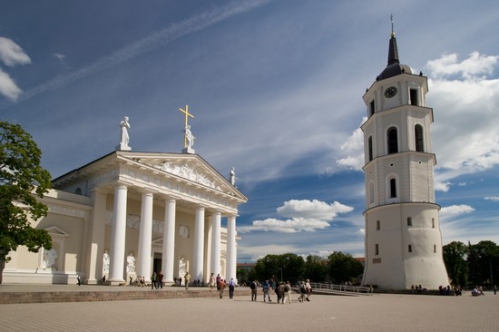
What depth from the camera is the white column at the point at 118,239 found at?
2808 centimetres

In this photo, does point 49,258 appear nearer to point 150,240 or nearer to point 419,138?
point 150,240

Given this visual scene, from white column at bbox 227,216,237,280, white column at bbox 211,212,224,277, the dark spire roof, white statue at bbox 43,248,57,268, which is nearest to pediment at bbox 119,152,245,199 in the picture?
white column at bbox 211,212,224,277

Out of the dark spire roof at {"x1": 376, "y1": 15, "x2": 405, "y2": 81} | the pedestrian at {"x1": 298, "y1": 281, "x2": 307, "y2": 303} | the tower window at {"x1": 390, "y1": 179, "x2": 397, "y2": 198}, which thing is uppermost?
the dark spire roof at {"x1": 376, "y1": 15, "x2": 405, "y2": 81}

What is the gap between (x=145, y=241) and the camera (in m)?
30.3

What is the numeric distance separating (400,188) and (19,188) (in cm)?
3617

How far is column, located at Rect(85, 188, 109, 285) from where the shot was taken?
29.5 metres

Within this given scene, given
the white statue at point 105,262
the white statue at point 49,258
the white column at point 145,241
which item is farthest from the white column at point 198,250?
the white statue at point 49,258

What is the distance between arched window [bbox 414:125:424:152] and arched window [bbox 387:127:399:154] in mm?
2176

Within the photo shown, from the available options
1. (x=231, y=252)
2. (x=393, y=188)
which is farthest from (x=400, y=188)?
(x=231, y=252)

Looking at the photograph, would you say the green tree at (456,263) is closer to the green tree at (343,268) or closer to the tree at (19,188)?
the green tree at (343,268)

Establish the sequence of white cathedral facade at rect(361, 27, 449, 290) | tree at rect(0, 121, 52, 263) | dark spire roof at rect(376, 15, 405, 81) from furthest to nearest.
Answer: dark spire roof at rect(376, 15, 405, 81) < white cathedral facade at rect(361, 27, 449, 290) < tree at rect(0, 121, 52, 263)

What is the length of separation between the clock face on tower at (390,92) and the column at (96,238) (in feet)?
108

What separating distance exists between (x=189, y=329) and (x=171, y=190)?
921 inches

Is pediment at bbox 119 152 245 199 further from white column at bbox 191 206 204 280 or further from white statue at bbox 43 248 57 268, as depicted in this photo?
white statue at bbox 43 248 57 268
